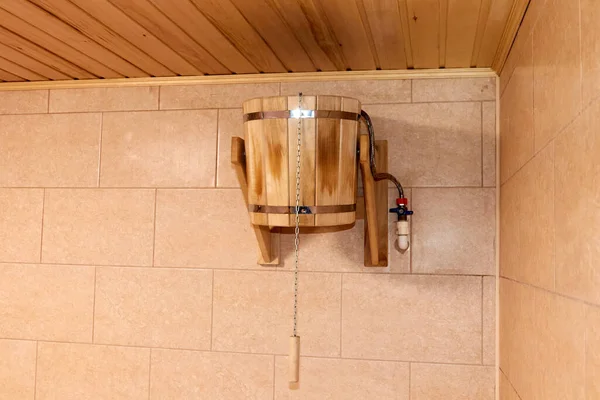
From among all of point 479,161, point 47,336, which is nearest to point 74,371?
point 47,336

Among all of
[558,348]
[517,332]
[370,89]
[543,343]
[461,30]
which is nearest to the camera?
[558,348]

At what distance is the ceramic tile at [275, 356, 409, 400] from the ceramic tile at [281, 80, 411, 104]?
37.1 inches

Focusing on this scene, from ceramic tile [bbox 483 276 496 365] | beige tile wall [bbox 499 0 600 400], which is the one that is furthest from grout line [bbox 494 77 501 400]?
beige tile wall [bbox 499 0 600 400]

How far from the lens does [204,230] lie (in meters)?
2.38

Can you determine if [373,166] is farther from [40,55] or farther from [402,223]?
[40,55]

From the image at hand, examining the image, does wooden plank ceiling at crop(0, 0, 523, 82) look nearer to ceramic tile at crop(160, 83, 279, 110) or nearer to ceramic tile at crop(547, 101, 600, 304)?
ceramic tile at crop(160, 83, 279, 110)

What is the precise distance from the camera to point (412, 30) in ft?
6.08

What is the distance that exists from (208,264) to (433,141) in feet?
3.10

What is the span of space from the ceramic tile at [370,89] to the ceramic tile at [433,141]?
3 centimetres

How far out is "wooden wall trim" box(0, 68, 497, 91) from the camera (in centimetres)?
223

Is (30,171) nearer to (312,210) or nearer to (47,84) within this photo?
(47,84)

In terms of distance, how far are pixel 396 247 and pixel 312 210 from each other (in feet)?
1.81

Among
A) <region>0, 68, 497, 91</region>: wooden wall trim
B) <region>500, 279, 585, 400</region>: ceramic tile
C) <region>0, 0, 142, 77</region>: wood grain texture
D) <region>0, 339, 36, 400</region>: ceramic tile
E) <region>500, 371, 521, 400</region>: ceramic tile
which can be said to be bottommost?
<region>0, 339, 36, 400</region>: ceramic tile

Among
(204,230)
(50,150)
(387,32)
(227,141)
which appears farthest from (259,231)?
(50,150)
